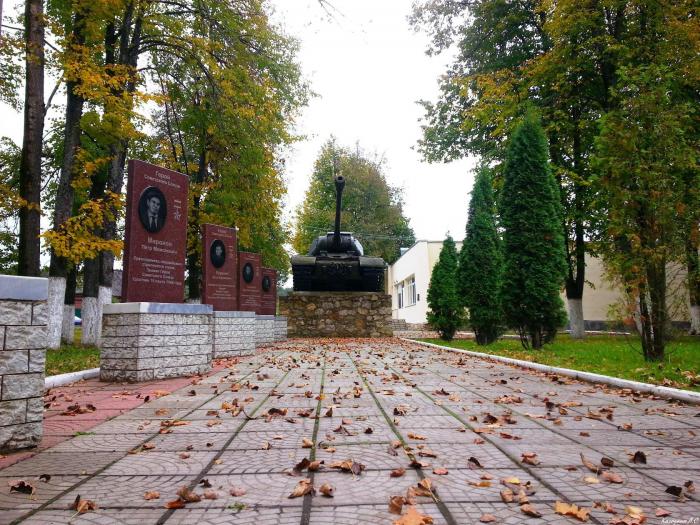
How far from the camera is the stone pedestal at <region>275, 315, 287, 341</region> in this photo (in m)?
15.4

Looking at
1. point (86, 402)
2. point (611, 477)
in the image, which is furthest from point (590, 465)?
point (86, 402)

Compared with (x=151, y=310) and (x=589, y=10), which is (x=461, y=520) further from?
(x=589, y=10)

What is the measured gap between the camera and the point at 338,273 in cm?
1828

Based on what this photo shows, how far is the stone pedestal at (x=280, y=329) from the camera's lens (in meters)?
15.4

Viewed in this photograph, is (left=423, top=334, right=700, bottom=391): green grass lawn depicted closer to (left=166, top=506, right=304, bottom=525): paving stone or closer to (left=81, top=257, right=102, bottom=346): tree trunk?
(left=166, top=506, right=304, bottom=525): paving stone

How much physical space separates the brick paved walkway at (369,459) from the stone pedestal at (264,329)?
27.0 feet

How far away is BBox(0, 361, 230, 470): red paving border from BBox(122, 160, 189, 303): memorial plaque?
110 cm

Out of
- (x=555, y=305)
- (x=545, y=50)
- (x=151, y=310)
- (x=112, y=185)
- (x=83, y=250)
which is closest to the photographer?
(x=151, y=310)

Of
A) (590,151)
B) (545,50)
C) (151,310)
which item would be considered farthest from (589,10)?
(151,310)

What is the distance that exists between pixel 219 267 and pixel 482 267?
7486 millimetres

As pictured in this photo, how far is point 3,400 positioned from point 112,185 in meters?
9.75

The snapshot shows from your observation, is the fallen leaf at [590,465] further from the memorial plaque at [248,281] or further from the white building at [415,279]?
the white building at [415,279]

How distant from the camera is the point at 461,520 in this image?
6.63 feet

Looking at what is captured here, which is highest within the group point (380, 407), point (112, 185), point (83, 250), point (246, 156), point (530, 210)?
point (246, 156)
